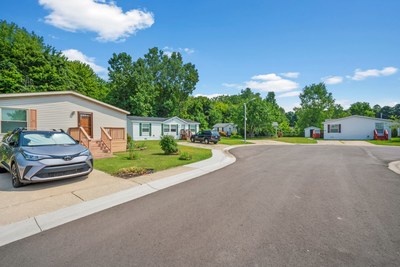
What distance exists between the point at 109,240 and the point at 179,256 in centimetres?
126

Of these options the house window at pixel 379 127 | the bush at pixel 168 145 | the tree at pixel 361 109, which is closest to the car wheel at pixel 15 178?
the bush at pixel 168 145

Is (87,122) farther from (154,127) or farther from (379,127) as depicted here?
(379,127)

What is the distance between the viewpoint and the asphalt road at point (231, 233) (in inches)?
104

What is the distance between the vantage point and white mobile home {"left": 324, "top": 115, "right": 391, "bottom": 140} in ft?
106

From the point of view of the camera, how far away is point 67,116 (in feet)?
45.0

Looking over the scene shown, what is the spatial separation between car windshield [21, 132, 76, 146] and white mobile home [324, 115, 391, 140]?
41659 millimetres

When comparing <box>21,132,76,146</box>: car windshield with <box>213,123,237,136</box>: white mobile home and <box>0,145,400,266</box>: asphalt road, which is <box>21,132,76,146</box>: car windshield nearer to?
<box>0,145,400,266</box>: asphalt road

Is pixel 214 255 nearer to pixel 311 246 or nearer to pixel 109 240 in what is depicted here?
pixel 311 246

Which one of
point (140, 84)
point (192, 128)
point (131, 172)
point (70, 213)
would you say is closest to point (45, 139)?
point (131, 172)

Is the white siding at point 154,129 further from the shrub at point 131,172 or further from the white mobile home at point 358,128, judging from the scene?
the white mobile home at point 358,128

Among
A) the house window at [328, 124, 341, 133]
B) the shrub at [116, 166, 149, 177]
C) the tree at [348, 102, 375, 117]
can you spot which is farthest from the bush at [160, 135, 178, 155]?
the tree at [348, 102, 375, 117]

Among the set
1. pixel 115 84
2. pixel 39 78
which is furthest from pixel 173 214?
pixel 115 84

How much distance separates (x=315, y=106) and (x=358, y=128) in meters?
19.8

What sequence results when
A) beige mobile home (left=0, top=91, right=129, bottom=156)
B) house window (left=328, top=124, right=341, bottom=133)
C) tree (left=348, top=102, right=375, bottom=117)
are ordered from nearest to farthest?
beige mobile home (left=0, top=91, right=129, bottom=156), house window (left=328, top=124, right=341, bottom=133), tree (left=348, top=102, right=375, bottom=117)
